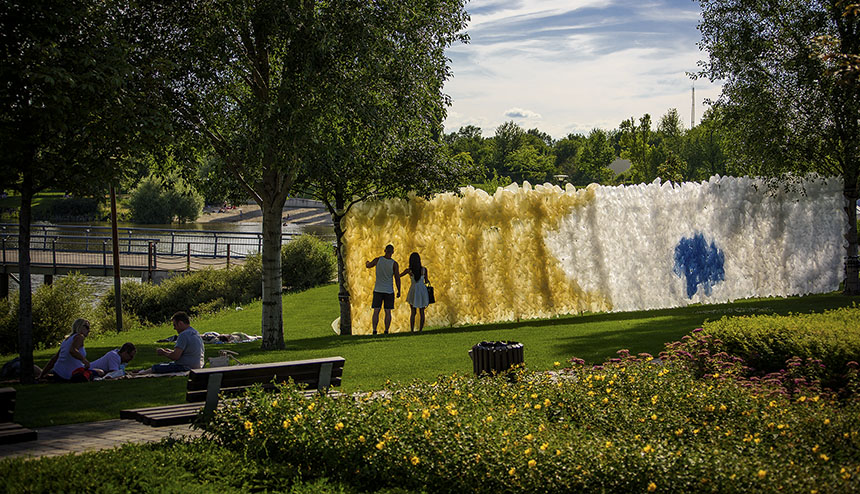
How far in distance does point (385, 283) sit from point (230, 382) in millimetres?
10047

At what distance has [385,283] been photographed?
17609mm

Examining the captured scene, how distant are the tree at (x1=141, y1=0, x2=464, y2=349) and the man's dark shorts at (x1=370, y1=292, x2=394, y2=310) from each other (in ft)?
10.3

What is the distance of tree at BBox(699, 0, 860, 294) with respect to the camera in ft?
65.6

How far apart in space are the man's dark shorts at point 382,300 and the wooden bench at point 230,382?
30.1ft

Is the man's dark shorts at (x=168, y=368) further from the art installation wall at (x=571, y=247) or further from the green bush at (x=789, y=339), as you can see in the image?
the green bush at (x=789, y=339)

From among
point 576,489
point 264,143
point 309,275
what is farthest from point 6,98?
point 309,275

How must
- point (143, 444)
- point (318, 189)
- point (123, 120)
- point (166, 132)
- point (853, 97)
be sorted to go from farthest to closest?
point (853, 97) → point (318, 189) → point (166, 132) → point (123, 120) → point (143, 444)

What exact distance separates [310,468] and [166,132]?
27.3 feet

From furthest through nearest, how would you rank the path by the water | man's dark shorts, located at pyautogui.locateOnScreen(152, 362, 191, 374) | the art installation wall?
the art installation wall, man's dark shorts, located at pyautogui.locateOnScreen(152, 362, 191, 374), the path by the water

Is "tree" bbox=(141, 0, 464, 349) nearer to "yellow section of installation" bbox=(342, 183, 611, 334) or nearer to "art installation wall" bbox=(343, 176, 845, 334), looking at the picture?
"yellow section of installation" bbox=(342, 183, 611, 334)

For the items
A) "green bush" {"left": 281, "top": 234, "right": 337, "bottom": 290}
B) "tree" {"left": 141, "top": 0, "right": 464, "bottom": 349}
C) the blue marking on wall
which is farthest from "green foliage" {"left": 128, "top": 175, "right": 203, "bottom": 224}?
"tree" {"left": 141, "top": 0, "right": 464, "bottom": 349}

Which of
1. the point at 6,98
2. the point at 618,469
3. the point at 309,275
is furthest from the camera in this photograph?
the point at 309,275

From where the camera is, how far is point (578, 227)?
1980 centimetres

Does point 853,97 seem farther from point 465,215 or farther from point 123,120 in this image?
point 123,120
